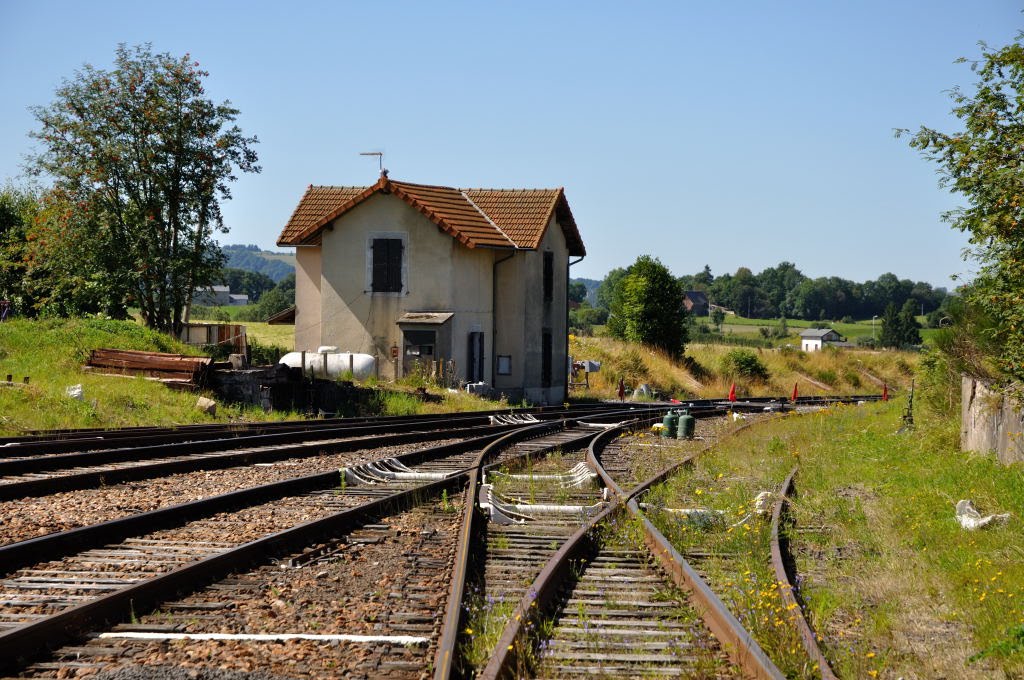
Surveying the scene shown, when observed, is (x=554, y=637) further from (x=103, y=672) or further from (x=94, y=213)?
(x=94, y=213)

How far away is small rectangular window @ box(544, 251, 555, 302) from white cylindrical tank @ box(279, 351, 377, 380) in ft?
29.4

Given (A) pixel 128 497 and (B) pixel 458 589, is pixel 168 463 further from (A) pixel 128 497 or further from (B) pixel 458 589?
(B) pixel 458 589

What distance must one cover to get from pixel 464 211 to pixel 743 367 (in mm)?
23575

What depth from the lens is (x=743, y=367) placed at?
5528cm

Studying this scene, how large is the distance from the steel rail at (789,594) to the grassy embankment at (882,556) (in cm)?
7

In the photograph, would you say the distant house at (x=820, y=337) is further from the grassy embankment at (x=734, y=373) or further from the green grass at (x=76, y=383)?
the green grass at (x=76, y=383)

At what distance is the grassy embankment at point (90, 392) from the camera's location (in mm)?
19359

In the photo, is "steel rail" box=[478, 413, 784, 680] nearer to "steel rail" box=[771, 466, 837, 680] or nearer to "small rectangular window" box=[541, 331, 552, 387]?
"steel rail" box=[771, 466, 837, 680]

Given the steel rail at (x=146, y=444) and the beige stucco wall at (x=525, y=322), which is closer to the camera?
the steel rail at (x=146, y=444)

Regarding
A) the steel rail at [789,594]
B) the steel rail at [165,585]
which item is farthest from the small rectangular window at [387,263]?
the steel rail at [165,585]

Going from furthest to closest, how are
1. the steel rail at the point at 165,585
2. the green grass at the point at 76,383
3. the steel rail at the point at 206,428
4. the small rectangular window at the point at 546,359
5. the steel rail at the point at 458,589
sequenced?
the small rectangular window at the point at 546,359 < the green grass at the point at 76,383 < the steel rail at the point at 206,428 < the steel rail at the point at 165,585 < the steel rail at the point at 458,589

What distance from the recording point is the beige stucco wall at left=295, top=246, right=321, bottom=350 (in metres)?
35.3

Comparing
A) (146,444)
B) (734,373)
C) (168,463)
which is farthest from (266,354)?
(734,373)

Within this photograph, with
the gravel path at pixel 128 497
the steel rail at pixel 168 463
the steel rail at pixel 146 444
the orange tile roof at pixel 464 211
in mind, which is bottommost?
the gravel path at pixel 128 497
